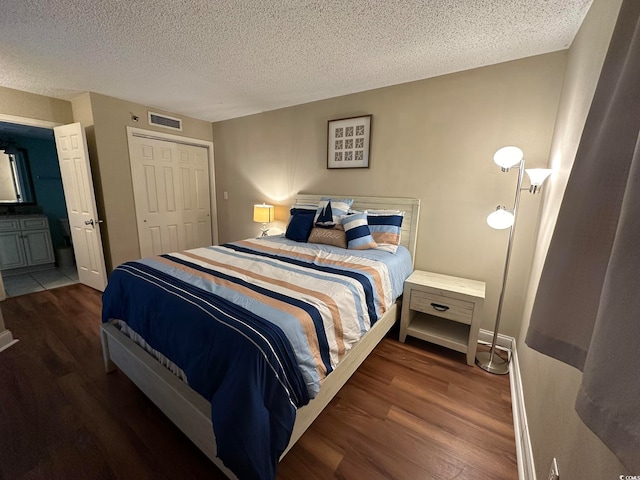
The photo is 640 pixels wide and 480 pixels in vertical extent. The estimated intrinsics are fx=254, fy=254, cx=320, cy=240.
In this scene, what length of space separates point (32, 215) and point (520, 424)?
6163mm

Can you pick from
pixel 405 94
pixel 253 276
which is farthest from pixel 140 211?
pixel 405 94

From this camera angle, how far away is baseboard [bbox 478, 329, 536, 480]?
1167mm

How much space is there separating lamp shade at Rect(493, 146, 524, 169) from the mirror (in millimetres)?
6298

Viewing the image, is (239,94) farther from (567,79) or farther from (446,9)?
(567,79)

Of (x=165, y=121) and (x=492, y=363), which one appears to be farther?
(x=165, y=121)

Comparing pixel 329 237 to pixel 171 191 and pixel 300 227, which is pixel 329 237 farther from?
pixel 171 191

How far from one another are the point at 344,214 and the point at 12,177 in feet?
17.1

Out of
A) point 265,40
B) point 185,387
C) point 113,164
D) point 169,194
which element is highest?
point 265,40

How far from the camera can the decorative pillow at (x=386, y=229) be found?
2412 millimetres

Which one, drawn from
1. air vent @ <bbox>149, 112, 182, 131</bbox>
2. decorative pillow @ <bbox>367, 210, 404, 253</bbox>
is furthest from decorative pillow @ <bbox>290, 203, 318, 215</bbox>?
air vent @ <bbox>149, 112, 182, 131</bbox>

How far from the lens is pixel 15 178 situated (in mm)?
3949

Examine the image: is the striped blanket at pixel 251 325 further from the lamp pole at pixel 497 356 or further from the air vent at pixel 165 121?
the air vent at pixel 165 121

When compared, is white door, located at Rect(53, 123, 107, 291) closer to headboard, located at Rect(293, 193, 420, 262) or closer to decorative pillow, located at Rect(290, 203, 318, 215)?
decorative pillow, located at Rect(290, 203, 318, 215)

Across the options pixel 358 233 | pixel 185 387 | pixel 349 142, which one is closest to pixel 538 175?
pixel 358 233
